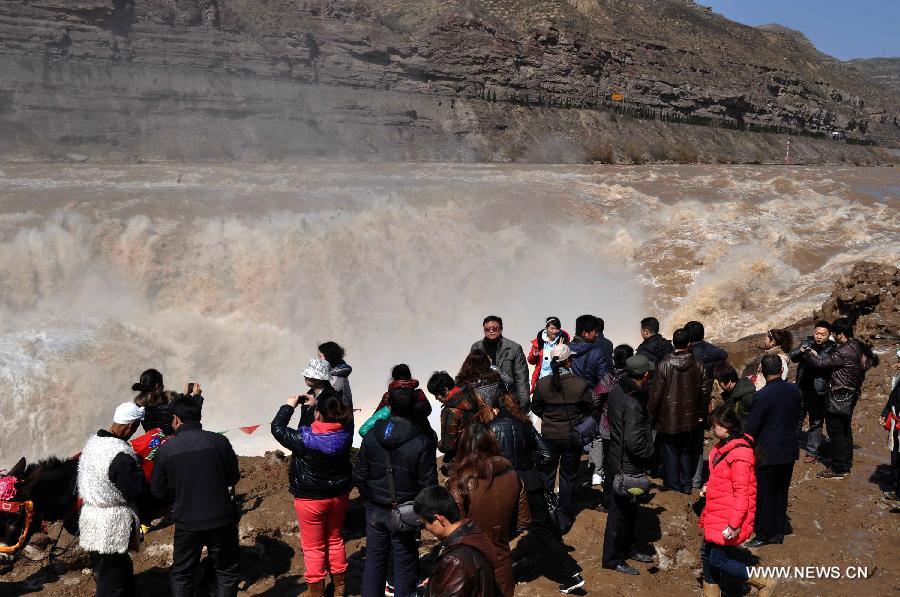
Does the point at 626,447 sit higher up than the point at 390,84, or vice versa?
the point at 390,84

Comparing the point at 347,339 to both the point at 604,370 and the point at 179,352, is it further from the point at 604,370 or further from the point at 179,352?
the point at 604,370

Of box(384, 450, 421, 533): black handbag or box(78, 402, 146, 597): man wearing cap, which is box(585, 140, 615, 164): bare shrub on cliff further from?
box(78, 402, 146, 597): man wearing cap

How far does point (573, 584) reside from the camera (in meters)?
5.32

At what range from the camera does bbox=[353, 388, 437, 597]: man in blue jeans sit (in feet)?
15.3

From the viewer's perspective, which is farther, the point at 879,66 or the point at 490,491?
the point at 879,66

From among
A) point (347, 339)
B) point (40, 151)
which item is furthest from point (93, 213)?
point (40, 151)

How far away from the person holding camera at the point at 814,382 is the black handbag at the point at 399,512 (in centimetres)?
423

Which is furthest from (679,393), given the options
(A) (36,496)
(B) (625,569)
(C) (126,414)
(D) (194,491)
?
(A) (36,496)

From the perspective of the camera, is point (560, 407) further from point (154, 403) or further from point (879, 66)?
point (879, 66)

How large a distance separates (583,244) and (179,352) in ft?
32.4

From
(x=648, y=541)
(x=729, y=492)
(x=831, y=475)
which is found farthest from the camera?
(x=831, y=475)

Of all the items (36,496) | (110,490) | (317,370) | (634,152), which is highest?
(634,152)

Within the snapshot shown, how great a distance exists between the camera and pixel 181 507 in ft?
14.7

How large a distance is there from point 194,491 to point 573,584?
Answer: 99.8 inches
